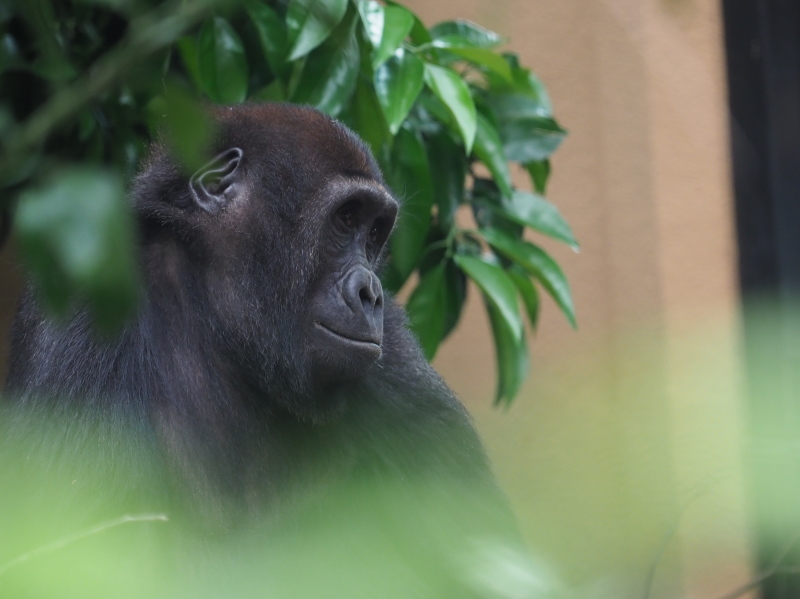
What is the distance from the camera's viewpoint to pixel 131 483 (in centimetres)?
224

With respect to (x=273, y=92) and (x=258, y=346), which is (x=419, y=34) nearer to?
(x=273, y=92)

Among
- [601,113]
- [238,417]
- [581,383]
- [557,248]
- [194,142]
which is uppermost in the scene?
[601,113]

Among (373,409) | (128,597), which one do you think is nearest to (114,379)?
(373,409)

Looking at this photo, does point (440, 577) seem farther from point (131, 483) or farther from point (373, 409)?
point (373, 409)

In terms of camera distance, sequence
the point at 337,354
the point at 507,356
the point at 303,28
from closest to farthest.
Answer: the point at 303,28 → the point at 337,354 → the point at 507,356

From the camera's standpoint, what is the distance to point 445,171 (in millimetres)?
3533

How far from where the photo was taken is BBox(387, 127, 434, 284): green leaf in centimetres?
333

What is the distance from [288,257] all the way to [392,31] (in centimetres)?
67

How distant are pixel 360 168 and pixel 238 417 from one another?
79cm

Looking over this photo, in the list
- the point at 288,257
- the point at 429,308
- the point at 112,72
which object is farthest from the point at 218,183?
the point at 112,72

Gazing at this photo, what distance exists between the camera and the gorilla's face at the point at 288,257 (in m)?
2.66

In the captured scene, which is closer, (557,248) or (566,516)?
(566,516)

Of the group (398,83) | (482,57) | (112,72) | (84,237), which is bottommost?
(84,237)

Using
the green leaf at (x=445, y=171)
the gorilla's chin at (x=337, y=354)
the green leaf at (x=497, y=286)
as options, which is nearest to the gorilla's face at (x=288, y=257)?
the gorilla's chin at (x=337, y=354)
